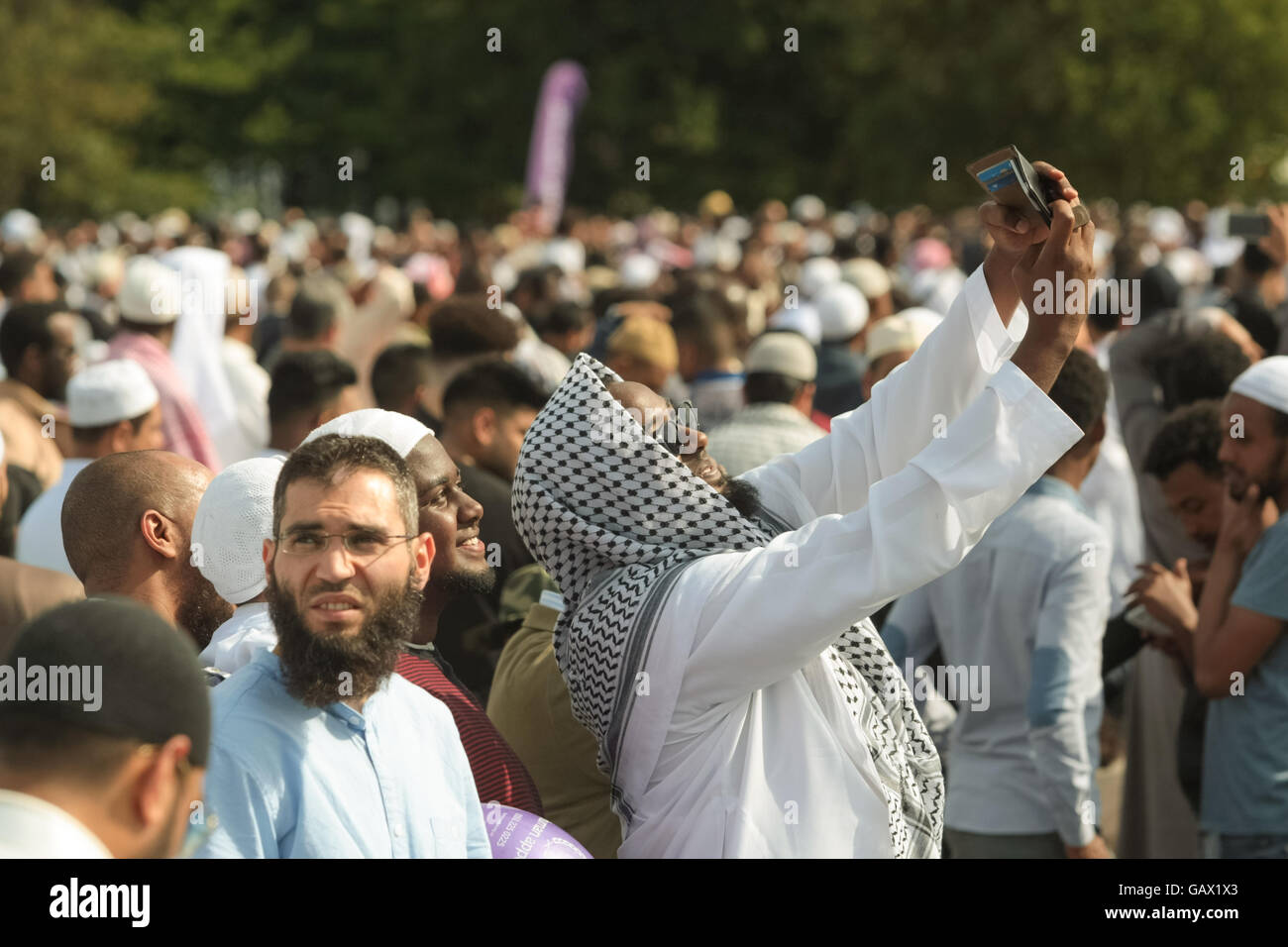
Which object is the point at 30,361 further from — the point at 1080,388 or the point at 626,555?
the point at 626,555

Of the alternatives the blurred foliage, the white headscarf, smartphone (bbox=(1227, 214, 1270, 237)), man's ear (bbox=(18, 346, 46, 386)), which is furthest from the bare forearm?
the blurred foliage

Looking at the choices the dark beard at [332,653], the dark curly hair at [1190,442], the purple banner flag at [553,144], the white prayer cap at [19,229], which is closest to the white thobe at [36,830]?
the dark beard at [332,653]

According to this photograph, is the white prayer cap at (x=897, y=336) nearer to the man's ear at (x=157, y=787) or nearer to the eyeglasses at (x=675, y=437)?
the eyeglasses at (x=675, y=437)

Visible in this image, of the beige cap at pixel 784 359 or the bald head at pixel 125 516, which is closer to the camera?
the bald head at pixel 125 516

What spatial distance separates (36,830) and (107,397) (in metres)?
3.34

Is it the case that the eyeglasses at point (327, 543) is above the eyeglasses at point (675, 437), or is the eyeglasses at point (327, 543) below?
below

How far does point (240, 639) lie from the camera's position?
293cm

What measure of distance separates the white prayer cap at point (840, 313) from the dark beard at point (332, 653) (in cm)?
574

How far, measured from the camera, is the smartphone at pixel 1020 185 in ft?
8.78

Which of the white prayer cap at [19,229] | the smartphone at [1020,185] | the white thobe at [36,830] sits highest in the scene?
the white prayer cap at [19,229]

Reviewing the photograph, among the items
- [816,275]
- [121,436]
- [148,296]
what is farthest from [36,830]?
[816,275]

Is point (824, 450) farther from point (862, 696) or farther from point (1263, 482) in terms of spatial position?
point (1263, 482)

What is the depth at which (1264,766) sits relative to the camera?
13.3 feet

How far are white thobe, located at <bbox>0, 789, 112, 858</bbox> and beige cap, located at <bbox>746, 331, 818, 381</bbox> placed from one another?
4.10 m
